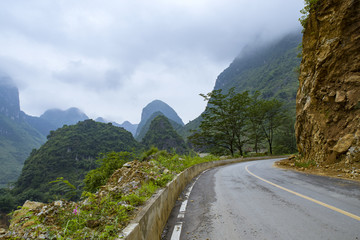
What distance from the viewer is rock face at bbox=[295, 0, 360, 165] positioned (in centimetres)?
1169

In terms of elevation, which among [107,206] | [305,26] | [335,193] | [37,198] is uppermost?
[305,26]

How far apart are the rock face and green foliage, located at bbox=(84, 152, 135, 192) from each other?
12728 millimetres

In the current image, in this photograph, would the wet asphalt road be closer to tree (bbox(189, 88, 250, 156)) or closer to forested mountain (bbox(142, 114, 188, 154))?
tree (bbox(189, 88, 250, 156))

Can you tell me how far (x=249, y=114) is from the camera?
4384 cm

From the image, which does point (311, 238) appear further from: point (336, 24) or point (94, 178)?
point (336, 24)

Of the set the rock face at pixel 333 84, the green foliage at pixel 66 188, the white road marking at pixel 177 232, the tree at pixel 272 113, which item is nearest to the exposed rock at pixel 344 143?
the rock face at pixel 333 84

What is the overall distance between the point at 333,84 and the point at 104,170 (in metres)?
16.5

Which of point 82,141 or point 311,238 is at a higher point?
point 82,141

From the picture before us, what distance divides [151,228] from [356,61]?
48.6 feet

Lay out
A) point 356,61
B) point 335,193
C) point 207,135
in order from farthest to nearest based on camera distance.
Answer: point 207,135 < point 356,61 < point 335,193

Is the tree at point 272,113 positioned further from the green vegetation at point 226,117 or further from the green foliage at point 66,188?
the green foliage at point 66,188

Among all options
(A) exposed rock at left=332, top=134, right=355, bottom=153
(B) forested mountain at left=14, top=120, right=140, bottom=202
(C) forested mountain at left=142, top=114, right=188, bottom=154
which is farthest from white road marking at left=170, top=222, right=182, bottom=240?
(C) forested mountain at left=142, top=114, right=188, bottom=154

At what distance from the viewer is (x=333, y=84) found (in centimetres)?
1334

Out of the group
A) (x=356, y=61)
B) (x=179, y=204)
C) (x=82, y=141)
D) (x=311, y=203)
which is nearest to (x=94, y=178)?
(x=179, y=204)
